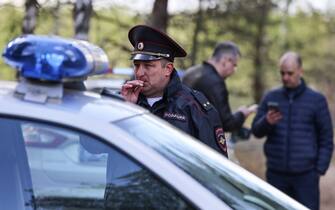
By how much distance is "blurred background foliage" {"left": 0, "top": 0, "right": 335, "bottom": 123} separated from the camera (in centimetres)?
1198

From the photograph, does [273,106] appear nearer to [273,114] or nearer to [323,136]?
[273,114]

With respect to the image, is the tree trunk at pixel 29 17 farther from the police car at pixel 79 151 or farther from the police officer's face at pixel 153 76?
the police car at pixel 79 151

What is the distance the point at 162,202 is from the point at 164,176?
0.09 meters

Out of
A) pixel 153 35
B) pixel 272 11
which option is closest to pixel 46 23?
pixel 153 35

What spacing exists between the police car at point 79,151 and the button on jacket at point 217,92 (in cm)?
386

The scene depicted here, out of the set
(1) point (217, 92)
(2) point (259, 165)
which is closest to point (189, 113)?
(1) point (217, 92)

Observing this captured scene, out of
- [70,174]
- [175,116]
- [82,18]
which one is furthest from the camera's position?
[82,18]

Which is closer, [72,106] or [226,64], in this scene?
[72,106]

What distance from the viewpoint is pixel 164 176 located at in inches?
100

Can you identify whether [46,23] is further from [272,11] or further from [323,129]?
[272,11]

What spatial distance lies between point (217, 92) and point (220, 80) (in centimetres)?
13

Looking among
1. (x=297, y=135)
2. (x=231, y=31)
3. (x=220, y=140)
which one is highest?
(x=220, y=140)

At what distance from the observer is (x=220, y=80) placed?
22.6 ft

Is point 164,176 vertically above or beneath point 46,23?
above
